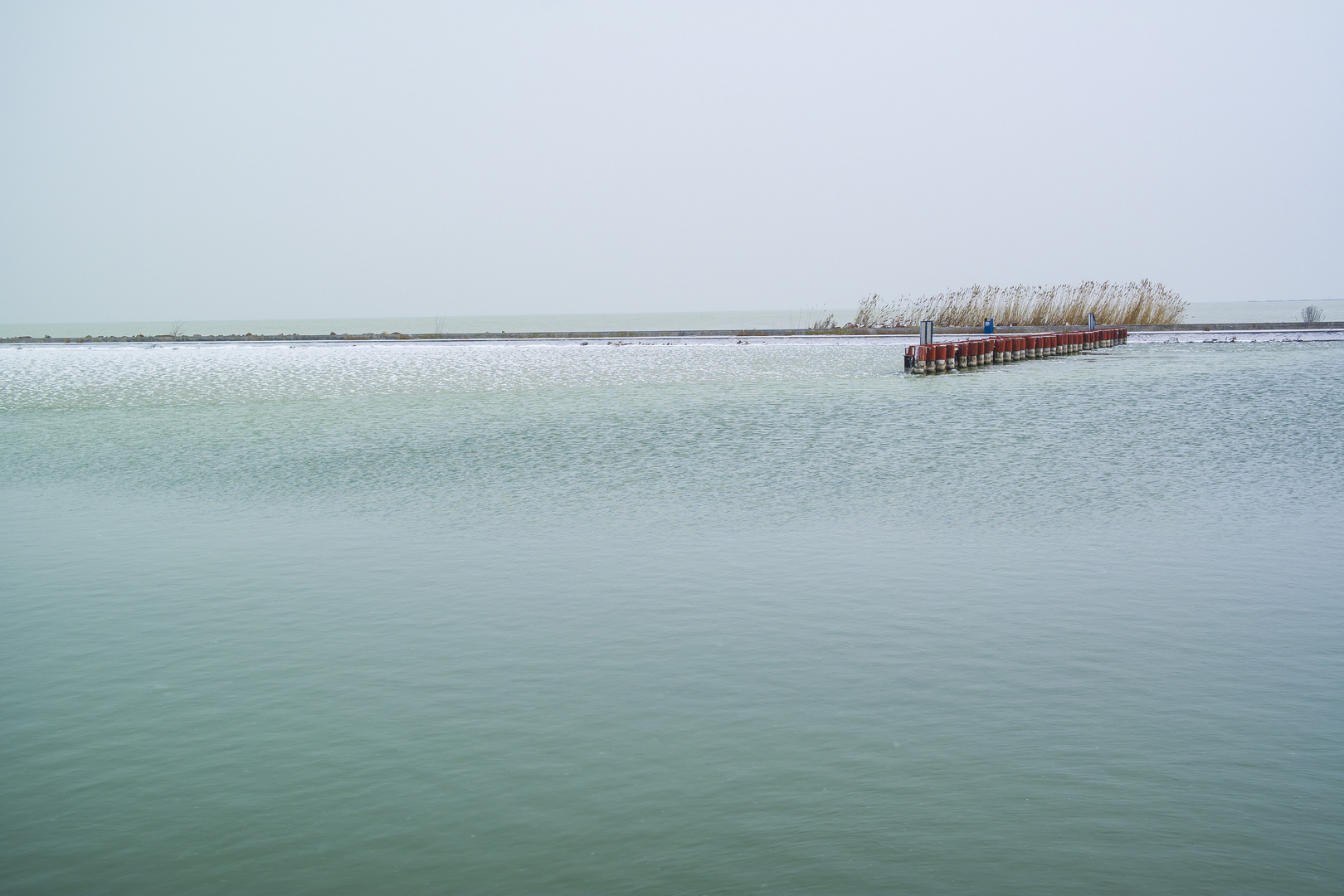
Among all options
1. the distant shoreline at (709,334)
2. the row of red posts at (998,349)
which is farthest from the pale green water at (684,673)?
the distant shoreline at (709,334)

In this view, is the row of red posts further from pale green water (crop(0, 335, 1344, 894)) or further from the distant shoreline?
pale green water (crop(0, 335, 1344, 894))

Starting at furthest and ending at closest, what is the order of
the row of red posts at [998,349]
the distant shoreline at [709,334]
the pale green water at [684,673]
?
the distant shoreline at [709,334] < the row of red posts at [998,349] < the pale green water at [684,673]

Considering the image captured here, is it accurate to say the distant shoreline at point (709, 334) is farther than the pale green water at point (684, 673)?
Yes

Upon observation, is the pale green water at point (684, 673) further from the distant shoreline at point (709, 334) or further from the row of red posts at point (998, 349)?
the distant shoreline at point (709, 334)

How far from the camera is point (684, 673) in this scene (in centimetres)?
966

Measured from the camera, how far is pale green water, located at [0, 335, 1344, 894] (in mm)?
6590

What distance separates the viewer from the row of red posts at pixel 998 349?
46.6 meters

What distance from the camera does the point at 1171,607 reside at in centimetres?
1149

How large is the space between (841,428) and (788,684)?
1878 cm


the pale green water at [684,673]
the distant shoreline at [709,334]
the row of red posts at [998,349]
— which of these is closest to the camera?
the pale green water at [684,673]

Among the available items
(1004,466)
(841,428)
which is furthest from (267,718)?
(841,428)

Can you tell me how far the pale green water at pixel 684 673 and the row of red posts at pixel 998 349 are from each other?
2267cm

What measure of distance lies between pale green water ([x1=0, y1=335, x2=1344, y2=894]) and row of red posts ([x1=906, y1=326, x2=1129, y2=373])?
74.4ft

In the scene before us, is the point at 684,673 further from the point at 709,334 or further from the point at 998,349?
the point at 709,334
